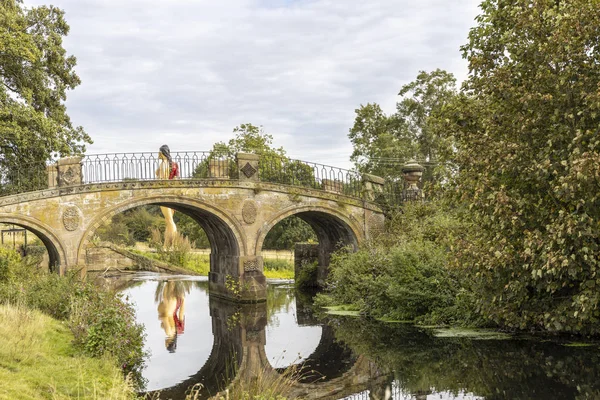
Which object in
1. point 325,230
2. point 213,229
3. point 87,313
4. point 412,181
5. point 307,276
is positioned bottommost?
point 307,276

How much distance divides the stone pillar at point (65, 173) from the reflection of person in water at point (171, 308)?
4.86m

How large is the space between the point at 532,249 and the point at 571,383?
2.11m

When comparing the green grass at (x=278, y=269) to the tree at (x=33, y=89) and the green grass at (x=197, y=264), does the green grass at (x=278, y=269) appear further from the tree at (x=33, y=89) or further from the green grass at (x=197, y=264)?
the tree at (x=33, y=89)

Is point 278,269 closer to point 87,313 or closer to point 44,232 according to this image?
point 44,232

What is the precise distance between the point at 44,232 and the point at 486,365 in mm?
13114

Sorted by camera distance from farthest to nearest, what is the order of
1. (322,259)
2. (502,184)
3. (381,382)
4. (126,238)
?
(126,238) → (322,259) → (502,184) → (381,382)

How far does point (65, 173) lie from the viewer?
18.0 metres

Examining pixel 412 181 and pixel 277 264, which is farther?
pixel 277 264

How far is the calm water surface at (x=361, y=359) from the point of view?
895 centimetres

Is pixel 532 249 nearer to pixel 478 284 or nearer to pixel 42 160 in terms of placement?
pixel 478 284

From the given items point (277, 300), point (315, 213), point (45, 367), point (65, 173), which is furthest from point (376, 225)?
point (45, 367)

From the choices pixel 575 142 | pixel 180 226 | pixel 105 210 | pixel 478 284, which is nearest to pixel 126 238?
pixel 180 226

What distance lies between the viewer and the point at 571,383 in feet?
29.0

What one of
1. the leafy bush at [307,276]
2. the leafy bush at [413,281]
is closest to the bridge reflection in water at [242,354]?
the leafy bush at [413,281]
